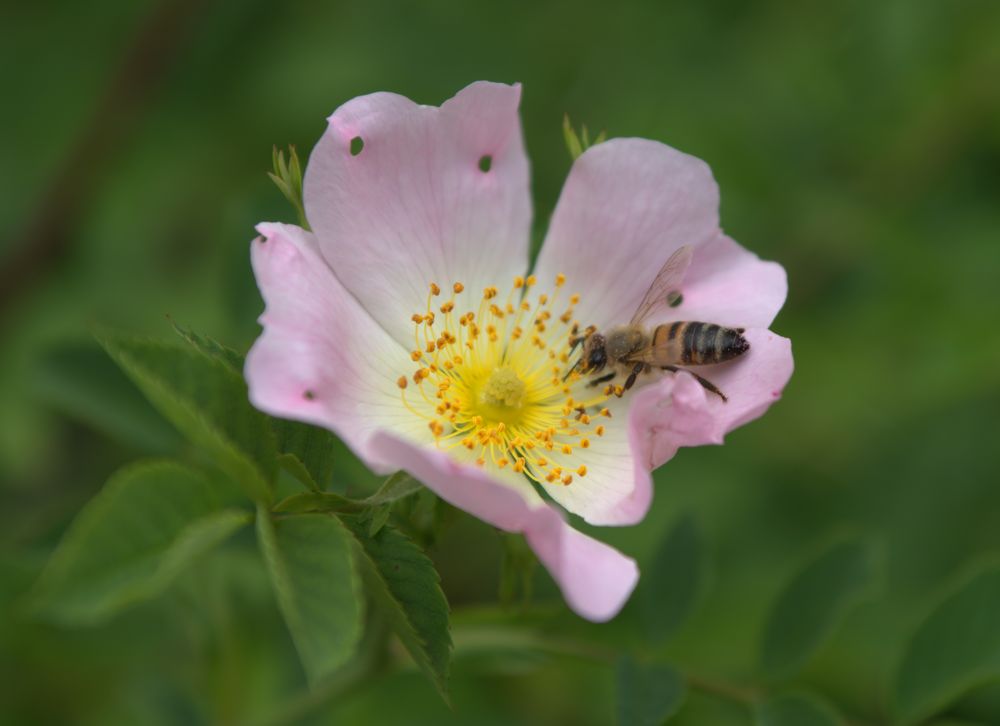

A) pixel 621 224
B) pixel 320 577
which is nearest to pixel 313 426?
pixel 320 577

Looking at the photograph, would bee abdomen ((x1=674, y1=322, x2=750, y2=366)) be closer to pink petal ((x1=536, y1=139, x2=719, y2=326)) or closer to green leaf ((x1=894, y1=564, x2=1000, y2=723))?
pink petal ((x1=536, y1=139, x2=719, y2=326))

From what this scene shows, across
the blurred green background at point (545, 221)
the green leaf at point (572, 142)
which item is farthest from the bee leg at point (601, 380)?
the blurred green background at point (545, 221)

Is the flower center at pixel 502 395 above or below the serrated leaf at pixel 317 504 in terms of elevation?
below

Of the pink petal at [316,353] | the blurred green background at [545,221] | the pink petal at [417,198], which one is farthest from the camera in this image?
the blurred green background at [545,221]

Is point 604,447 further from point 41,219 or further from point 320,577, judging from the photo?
point 41,219

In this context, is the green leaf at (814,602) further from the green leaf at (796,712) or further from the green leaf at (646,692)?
the green leaf at (646,692)

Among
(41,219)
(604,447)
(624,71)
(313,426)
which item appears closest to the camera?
(313,426)

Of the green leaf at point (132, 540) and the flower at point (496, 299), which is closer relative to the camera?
the green leaf at point (132, 540)
